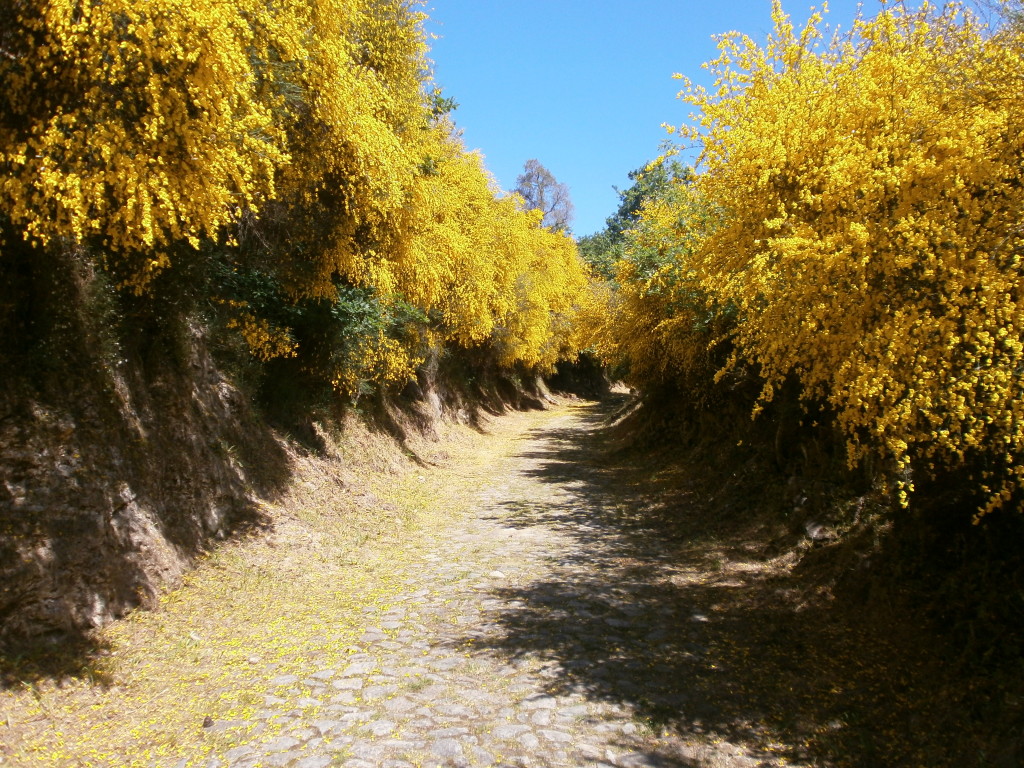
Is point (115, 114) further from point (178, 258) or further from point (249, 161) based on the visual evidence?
point (178, 258)

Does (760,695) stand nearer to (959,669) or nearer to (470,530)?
(959,669)

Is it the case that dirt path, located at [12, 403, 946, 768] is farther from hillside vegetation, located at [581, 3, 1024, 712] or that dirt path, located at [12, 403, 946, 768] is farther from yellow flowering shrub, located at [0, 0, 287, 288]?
yellow flowering shrub, located at [0, 0, 287, 288]

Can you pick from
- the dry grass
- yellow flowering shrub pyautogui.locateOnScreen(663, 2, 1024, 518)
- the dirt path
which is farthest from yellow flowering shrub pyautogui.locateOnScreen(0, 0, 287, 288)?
yellow flowering shrub pyautogui.locateOnScreen(663, 2, 1024, 518)

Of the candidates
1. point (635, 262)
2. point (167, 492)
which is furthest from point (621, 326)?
point (167, 492)

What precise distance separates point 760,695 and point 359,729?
116 inches

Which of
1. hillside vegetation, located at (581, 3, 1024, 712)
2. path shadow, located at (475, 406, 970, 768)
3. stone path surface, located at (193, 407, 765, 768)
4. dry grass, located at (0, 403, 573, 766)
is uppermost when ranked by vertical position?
hillside vegetation, located at (581, 3, 1024, 712)

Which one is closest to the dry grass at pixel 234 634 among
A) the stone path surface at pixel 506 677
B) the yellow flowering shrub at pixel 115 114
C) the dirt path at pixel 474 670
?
the dirt path at pixel 474 670

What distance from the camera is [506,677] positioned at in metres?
5.35

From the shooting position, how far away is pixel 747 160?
669 centimetres

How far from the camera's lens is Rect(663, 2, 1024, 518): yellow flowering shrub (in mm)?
4176

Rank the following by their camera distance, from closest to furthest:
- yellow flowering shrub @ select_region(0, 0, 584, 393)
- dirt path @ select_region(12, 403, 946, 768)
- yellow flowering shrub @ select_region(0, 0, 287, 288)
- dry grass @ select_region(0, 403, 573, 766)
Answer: dry grass @ select_region(0, 403, 573, 766), dirt path @ select_region(12, 403, 946, 768), yellow flowering shrub @ select_region(0, 0, 287, 288), yellow flowering shrub @ select_region(0, 0, 584, 393)

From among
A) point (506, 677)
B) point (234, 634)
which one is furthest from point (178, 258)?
point (506, 677)

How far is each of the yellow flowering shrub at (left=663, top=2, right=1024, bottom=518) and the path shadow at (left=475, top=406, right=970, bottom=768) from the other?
5.21 ft

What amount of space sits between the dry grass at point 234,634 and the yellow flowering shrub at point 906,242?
15.2ft
